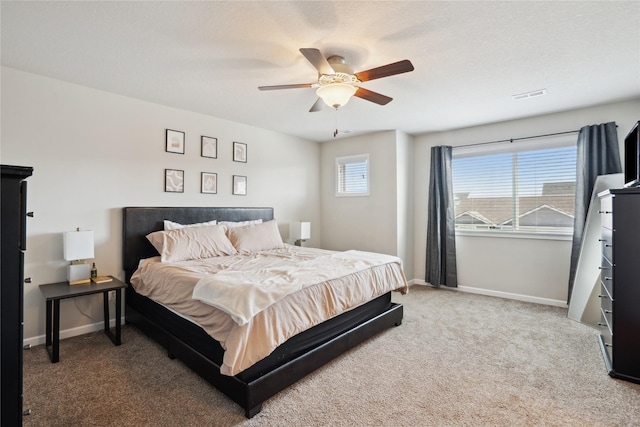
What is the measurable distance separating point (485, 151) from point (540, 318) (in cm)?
237

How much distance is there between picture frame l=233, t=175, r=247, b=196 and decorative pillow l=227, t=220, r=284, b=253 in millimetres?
692

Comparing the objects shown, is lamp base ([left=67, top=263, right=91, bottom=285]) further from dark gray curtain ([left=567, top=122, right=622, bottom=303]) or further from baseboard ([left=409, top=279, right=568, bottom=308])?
dark gray curtain ([left=567, top=122, right=622, bottom=303])

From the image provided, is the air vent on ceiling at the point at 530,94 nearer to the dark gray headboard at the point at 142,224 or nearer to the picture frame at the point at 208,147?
the picture frame at the point at 208,147

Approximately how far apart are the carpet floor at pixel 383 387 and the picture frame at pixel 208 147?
232cm

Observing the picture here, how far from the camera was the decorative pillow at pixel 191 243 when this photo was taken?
3.24 meters

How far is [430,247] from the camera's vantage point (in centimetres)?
496

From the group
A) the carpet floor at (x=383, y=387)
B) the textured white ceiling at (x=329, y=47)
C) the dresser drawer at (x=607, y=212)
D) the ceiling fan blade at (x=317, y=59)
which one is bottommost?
the carpet floor at (x=383, y=387)

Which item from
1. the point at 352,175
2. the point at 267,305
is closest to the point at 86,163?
the point at 267,305

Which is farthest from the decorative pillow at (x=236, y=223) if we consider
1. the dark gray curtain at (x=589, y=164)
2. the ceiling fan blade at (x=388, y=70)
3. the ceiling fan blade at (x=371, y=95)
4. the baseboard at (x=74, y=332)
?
the dark gray curtain at (x=589, y=164)

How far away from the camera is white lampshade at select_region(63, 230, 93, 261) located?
2.85 m

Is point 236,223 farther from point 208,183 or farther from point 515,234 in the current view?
point 515,234

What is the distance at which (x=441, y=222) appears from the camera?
4848 mm

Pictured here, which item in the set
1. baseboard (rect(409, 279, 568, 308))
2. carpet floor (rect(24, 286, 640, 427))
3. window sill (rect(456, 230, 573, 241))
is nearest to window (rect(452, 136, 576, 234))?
window sill (rect(456, 230, 573, 241))

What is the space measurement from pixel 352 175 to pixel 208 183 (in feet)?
8.21
